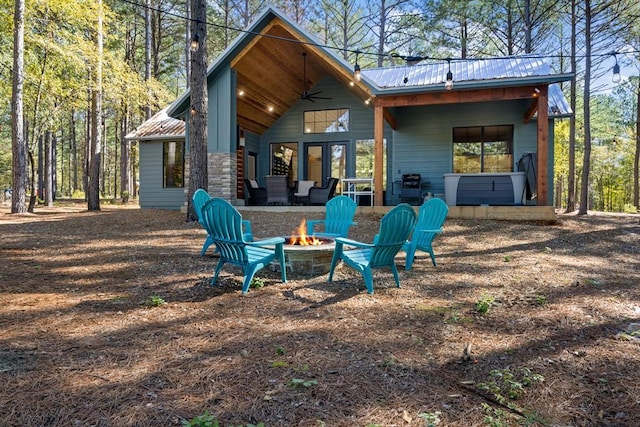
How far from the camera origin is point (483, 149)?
36.1ft

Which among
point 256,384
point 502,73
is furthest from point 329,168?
point 256,384

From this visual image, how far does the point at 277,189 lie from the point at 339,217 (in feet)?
17.3

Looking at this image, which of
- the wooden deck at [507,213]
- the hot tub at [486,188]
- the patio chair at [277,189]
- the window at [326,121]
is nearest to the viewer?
the wooden deck at [507,213]

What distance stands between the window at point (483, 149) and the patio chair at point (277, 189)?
485 centimetres

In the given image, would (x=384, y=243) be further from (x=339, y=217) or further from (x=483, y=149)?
(x=483, y=149)

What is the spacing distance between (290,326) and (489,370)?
124 cm

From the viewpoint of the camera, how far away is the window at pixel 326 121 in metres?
12.4

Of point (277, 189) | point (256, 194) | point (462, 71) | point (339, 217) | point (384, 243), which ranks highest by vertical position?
point (462, 71)

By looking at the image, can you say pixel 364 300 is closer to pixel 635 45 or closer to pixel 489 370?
pixel 489 370

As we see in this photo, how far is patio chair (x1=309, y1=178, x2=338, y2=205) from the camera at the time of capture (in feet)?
34.0

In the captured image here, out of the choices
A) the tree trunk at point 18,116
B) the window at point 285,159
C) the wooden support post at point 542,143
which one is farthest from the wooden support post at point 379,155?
the tree trunk at point 18,116

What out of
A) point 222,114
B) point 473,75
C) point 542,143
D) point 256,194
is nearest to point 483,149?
point 473,75

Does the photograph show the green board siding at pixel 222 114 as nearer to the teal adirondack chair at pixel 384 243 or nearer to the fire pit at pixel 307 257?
the fire pit at pixel 307 257

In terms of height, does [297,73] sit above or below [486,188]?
above
